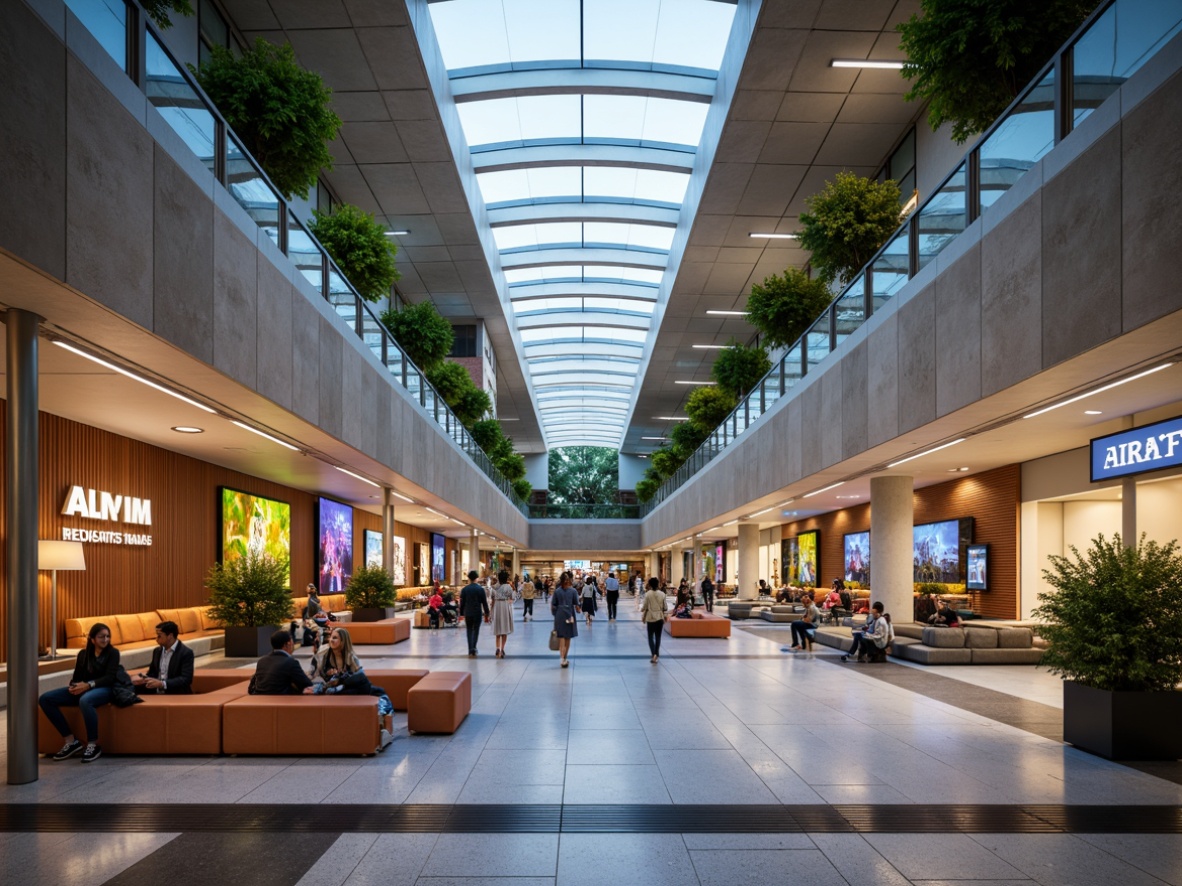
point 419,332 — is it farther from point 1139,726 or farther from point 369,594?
point 1139,726

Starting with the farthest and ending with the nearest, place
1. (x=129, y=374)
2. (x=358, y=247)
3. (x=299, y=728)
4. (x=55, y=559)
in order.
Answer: (x=358, y=247)
(x=55, y=559)
(x=129, y=374)
(x=299, y=728)

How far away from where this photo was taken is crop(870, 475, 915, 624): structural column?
1648 cm

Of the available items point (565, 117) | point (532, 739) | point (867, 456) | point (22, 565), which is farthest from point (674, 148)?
point (22, 565)

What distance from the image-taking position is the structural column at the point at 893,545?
54.1 ft

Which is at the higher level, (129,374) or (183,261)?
(183,261)

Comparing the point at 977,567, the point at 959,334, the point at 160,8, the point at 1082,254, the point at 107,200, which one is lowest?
the point at 977,567

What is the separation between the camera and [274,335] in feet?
34.7

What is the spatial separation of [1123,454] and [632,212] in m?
18.7

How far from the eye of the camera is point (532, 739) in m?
8.61

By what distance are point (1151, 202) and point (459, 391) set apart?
23.4 m

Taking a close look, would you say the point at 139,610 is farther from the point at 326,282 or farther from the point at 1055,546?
the point at 1055,546

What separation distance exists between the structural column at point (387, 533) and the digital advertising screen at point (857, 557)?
14086 millimetres

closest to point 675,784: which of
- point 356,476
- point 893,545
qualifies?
point 893,545

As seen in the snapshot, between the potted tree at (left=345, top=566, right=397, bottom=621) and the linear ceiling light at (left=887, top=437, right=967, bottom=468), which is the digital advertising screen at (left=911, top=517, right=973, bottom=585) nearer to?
the linear ceiling light at (left=887, top=437, right=967, bottom=468)
